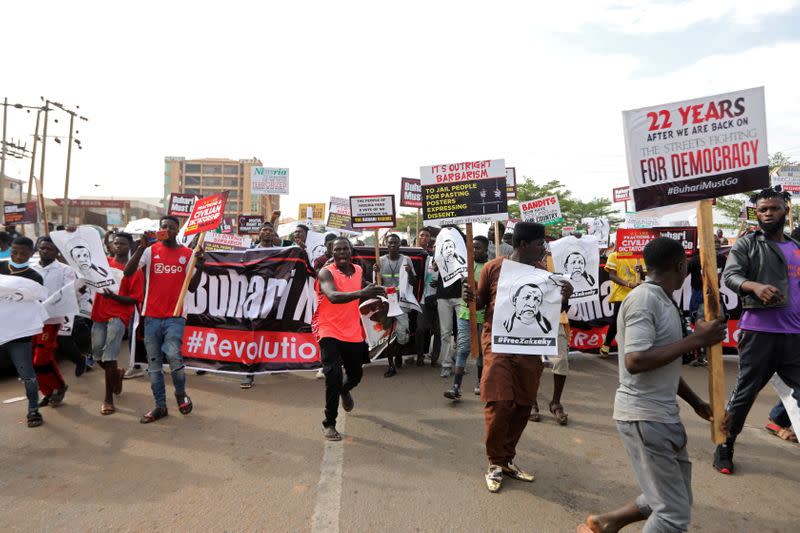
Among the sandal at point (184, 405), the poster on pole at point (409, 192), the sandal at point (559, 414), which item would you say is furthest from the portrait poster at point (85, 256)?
the poster on pole at point (409, 192)

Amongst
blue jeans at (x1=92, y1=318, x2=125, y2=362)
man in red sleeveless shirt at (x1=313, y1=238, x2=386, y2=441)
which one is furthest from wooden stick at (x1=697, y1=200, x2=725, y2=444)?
blue jeans at (x1=92, y1=318, x2=125, y2=362)

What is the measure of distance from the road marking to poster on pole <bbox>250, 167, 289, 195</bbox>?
10.5m

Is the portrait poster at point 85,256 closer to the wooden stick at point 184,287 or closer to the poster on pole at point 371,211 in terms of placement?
the wooden stick at point 184,287

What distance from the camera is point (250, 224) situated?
1419cm

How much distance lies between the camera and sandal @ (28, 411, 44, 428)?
4.86m

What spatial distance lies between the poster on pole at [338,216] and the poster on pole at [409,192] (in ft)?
5.85

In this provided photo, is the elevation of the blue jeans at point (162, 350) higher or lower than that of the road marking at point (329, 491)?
higher

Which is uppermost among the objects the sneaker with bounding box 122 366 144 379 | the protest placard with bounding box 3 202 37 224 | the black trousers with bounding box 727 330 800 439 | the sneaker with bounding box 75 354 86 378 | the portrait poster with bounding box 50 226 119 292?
the protest placard with bounding box 3 202 37 224

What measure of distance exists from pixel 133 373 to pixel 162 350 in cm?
211

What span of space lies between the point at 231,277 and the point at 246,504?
3951mm

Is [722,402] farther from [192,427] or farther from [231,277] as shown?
[231,277]

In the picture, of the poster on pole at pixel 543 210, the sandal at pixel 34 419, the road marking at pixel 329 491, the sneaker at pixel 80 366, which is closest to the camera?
the road marking at pixel 329 491

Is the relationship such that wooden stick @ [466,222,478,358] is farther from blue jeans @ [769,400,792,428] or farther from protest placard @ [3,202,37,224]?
protest placard @ [3,202,37,224]

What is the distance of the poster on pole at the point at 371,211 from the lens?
7676 millimetres
